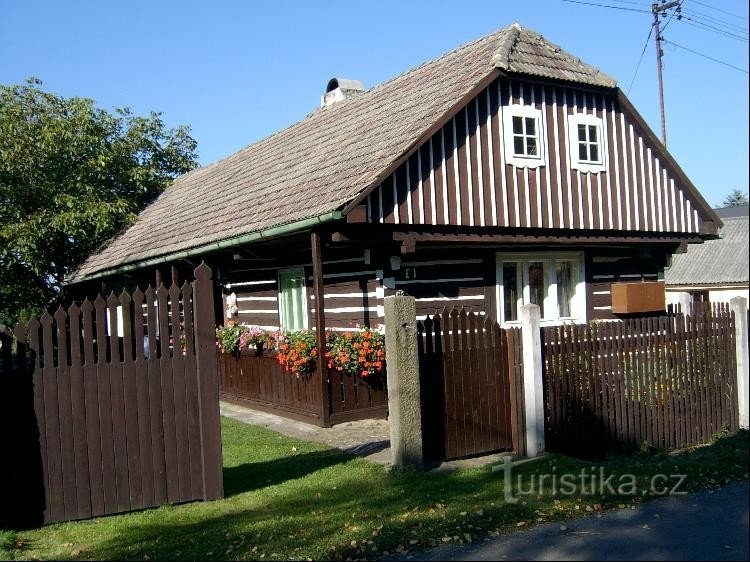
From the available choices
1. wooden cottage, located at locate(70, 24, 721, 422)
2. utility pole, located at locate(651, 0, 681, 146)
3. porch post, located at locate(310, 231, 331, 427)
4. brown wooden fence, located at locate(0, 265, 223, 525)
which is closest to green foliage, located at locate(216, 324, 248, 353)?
wooden cottage, located at locate(70, 24, 721, 422)

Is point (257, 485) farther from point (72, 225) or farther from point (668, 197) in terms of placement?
point (72, 225)

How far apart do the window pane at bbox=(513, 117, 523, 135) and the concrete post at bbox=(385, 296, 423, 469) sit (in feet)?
20.8

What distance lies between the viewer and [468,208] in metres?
12.6

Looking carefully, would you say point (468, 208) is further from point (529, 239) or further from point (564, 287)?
point (564, 287)

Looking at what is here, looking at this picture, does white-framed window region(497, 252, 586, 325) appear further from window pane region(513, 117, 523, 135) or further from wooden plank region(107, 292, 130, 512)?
wooden plank region(107, 292, 130, 512)

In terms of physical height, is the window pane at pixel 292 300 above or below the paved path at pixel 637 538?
above

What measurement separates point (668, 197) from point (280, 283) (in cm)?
755

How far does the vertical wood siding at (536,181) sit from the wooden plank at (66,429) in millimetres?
5532

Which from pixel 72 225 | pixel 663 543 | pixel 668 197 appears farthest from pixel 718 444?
pixel 72 225

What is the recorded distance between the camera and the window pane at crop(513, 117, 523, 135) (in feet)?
44.2

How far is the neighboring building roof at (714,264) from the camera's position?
35719 mm

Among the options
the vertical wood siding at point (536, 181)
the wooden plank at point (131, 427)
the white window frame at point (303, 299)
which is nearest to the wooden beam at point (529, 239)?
the vertical wood siding at point (536, 181)

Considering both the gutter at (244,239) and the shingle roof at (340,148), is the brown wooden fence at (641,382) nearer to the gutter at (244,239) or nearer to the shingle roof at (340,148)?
the gutter at (244,239)

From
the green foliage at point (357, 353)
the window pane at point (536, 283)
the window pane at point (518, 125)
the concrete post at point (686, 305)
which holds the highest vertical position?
the window pane at point (518, 125)
